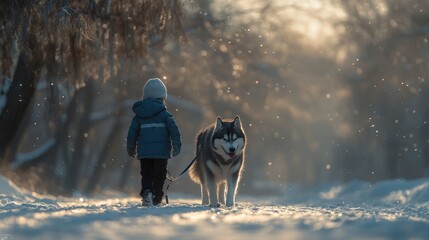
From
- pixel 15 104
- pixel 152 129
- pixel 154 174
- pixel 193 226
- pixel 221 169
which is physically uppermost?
pixel 15 104

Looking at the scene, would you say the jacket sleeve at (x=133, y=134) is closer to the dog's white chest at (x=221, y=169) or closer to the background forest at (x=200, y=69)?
the dog's white chest at (x=221, y=169)

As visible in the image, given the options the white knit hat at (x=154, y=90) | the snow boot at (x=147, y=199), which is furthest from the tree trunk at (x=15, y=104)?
the snow boot at (x=147, y=199)

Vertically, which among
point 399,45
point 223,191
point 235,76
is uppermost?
point 399,45

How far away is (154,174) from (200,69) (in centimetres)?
1780

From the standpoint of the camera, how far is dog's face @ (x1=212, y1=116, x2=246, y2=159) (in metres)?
13.0

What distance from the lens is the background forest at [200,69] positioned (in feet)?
57.4

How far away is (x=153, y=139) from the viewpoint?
12.7 metres

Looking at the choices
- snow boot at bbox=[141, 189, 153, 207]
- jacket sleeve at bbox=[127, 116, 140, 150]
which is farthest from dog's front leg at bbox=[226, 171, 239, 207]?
jacket sleeve at bbox=[127, 116, 140, 150]

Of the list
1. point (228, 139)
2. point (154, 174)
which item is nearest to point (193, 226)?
point (154, 174)

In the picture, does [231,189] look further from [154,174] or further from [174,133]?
[174,133]

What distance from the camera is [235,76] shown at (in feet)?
101

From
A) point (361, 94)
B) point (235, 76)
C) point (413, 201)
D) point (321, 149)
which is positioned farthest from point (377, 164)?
point (413, 201)

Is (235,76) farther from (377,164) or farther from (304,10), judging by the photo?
(377,164)

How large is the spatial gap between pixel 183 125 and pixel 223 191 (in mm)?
26860
